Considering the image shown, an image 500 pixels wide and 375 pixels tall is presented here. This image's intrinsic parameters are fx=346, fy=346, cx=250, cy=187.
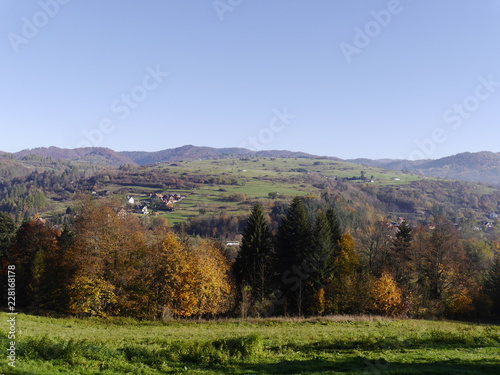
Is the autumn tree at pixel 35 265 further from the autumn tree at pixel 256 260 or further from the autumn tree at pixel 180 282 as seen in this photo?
the autumn tree at pixel 256 260

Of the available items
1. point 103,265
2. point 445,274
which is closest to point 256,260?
point 103,265

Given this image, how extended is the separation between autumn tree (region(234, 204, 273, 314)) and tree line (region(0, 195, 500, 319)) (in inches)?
4.8

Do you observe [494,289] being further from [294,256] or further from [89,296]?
[89,296]

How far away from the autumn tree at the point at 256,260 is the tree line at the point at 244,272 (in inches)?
4.8

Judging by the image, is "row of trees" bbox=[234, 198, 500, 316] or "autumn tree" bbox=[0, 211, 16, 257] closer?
"row of trees" bbox=[234, 198, 500, 316]

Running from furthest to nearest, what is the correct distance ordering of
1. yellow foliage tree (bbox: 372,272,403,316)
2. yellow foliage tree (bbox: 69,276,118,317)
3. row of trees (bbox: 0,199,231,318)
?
yellow foliage tree (bbox: 372,272,403,316)
row of trees (bbox: 0,199,231,318)
yellow foliage tree (bbox: 69,276,118,317)

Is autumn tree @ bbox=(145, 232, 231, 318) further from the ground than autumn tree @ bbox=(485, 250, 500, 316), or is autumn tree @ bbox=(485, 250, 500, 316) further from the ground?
autumn tree @ bbox=(145, 232, 231, 318)

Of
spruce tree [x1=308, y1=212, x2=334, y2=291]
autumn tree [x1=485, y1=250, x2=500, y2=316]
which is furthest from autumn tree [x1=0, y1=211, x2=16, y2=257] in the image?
autumn tree [x1=485, y1=250, x2=500, y2=316]

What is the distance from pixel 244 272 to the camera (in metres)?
41.8

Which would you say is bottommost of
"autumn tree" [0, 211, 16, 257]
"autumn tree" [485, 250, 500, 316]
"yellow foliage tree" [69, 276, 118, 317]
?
"autumn tree" [485, 250, 500, 316]

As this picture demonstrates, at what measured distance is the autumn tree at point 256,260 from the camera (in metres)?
40.7

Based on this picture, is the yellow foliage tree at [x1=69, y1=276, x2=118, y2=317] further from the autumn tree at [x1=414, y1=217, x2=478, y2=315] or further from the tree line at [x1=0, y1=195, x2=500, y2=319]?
the autumn tree at [x1=414, y1=217, x2=478, y2=315]

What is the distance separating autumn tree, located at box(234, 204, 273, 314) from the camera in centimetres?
4072

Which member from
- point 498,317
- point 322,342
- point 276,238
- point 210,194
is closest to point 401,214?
point 210,194
